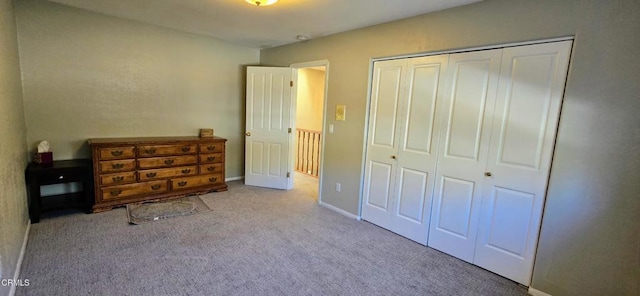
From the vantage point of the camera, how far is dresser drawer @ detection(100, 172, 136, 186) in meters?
3.30

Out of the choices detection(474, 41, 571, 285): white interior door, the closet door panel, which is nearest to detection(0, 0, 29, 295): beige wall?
the closet door panel

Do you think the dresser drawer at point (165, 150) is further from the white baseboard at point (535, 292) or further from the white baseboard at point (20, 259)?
the white baseboard at point (535, 292)

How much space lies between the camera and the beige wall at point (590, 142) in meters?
1.79

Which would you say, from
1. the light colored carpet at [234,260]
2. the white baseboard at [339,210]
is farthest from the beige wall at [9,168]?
the white baseboard at [339,210]

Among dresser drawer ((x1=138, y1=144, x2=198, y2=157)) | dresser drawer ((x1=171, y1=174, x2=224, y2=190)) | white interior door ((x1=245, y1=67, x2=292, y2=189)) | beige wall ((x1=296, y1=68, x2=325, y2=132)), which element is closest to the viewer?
dresser drawer ((x1=138, y1=144, x2=198, y2=157))

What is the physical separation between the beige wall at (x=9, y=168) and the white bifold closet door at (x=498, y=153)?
3316mm

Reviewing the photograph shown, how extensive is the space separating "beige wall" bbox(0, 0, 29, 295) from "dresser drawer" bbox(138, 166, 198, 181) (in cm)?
107

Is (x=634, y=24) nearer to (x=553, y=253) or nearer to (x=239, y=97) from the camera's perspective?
(x=553, y=253)

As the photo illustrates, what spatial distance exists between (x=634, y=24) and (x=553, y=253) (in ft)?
5.31

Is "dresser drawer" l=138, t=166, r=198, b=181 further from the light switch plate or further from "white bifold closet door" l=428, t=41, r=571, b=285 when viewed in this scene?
"white bifold closet door" l=428, t=41, r=571, b=285

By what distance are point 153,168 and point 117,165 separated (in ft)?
1.29

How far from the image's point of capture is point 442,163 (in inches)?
107

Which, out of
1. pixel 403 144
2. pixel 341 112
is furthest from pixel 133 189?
pixel 403 144

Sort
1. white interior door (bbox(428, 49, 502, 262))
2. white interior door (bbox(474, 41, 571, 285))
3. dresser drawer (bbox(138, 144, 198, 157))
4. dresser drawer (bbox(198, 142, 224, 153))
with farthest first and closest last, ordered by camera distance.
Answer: dresser drawer (bbox(198, 142, 224, 153)), dresser drawer (bbox(138, 144, 198, 157)), white interior door (bbox(428, 49, 502, 262)), white interior door (bbox(474, 41, 571, 285))
